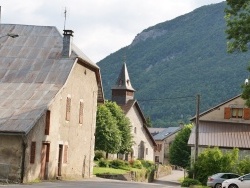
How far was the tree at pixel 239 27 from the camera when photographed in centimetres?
2977

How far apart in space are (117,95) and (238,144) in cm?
4263

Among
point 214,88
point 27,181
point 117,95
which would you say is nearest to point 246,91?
point 27,181

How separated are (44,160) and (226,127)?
3004 centimetres

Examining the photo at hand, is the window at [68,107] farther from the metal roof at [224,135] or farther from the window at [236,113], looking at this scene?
the window at [236,113]

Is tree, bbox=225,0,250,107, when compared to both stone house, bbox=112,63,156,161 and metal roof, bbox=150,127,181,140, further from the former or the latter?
metal roof, bbox=150,127,181,140

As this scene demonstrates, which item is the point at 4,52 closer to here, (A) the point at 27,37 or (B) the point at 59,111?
(A) the point at 27,37

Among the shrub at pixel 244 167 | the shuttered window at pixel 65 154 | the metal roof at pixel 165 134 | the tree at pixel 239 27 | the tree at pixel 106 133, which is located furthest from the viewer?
the metal roof at pixel 165 134

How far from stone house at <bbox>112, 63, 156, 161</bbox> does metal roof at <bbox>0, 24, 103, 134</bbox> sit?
46602 millimetres

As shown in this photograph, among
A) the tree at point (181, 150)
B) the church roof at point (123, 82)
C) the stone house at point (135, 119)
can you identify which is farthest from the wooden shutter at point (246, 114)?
the church roof at point (123, 82)

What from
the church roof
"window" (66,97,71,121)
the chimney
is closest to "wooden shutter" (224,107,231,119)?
the chimney

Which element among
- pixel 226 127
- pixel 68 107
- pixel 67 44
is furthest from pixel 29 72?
pixel 226 127

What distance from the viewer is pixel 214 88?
168 meters

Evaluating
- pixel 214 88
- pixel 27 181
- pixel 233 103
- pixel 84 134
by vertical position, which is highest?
pixel 214 88

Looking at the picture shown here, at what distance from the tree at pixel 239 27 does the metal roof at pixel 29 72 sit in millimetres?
12736
